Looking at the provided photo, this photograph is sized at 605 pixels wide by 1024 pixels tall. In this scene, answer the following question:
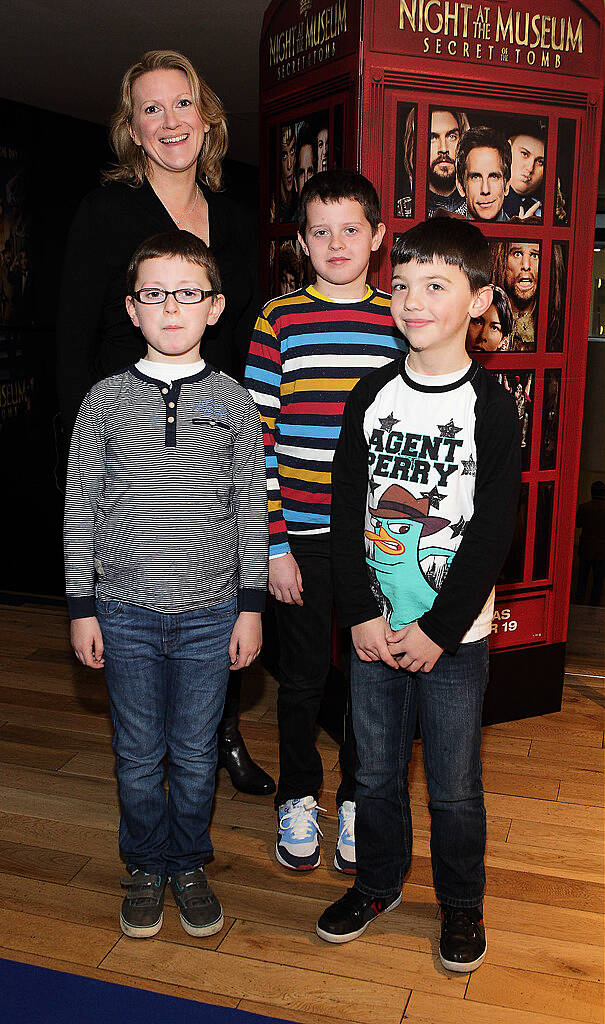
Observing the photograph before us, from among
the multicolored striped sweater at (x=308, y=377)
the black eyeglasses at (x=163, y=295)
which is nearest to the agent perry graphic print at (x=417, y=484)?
the multicolored striped sweater at (x=308, y=377)

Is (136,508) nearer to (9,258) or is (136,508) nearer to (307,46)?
(307,46)

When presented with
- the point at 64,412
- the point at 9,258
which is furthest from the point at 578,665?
the point at 9,258

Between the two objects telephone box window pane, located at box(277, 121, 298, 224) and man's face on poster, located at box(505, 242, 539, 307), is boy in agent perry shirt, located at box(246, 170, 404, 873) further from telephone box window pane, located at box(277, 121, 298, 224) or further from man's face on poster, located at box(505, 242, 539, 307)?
telephone box window pane, located at box(277, 121, 298, 224)

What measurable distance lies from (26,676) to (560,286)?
203 centimetres

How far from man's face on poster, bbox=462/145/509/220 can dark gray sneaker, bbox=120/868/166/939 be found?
180cm

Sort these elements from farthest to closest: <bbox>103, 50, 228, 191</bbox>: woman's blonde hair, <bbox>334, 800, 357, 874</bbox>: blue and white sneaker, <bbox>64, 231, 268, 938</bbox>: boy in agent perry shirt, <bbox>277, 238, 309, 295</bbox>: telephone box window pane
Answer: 1. <bbox>277, 238, 309, 295</bbox>: telephone box window pane
2. <bbox>334, 800, 357, 874</bbox>: blue and white sneaker
3. <bbox>103, 50, 228, 191</bbox>: woman's blonde hair
4. <bbox>64, 231, 268, 938</bbox>: boy in agent perry shirt

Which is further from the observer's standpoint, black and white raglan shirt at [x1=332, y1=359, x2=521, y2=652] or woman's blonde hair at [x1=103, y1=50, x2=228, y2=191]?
woman's blonde hair at [x1=103, y1=50, x2=228, y2=191]

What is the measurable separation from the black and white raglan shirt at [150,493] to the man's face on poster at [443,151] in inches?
43.1

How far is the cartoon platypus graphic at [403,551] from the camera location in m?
1.59

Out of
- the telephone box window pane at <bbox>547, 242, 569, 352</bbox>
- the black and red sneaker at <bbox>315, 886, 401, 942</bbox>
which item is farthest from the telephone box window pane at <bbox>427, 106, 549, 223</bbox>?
the black and red sneaker at <bbox>315, 886, 401, 942</bbox>

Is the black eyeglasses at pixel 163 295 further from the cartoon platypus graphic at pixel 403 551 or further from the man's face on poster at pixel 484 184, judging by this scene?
the man's face on poster at pixel 484 184

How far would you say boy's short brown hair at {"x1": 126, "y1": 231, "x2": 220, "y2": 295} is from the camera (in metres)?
1.67

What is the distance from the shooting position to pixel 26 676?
307cm

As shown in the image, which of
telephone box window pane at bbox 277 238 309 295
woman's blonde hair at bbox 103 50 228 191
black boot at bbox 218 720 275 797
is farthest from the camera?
telephone box window pane at bbox 277 238 309 295
